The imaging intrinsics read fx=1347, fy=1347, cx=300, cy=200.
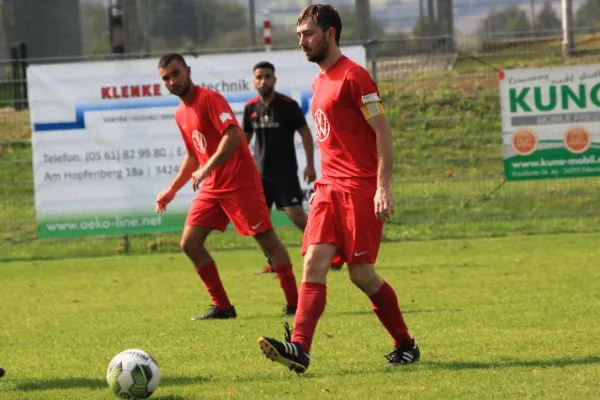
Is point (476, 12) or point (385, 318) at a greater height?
point (476, 12)

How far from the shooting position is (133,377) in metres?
7.05

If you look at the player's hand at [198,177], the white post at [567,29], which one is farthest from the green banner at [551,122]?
the player's hand at [198,177]

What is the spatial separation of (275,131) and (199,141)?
3662mm

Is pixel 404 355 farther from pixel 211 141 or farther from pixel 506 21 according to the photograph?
pixel 506 21

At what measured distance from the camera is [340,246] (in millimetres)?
7809

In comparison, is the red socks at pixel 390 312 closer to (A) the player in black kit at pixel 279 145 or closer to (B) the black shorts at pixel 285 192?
(A) the player in black kit at pixel 279 145

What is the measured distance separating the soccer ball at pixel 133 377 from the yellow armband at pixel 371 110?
184 centimetres

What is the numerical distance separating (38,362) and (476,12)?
14.5 meters

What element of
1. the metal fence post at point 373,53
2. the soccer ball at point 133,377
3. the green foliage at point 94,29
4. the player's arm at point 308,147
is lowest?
the soccer ball at point 133,377

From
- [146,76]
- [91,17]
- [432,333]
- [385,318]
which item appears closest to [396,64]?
[146,76]

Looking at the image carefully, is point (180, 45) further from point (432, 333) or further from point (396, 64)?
point (432, 333)

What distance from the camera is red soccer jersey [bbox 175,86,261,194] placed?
1089 centimetres

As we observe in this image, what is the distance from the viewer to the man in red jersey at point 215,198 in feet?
36.0

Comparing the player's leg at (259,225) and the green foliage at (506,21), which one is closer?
the player's leg at (259,225)
